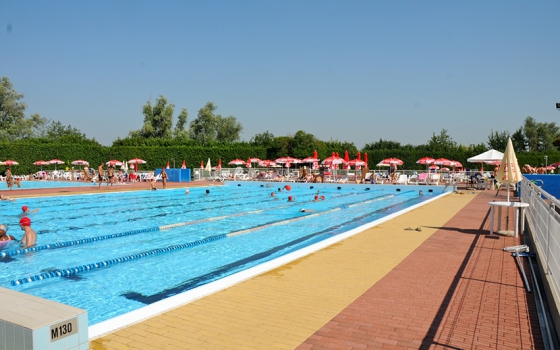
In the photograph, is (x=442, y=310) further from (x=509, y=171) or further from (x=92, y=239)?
(x=92, y=239)

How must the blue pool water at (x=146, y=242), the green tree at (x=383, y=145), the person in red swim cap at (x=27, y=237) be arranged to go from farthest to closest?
the green tree at (x=383, y=145), the person in red swim cap at (x=27, y=237), the blue pool water at (x=146, y=242)

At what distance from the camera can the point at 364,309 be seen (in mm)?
4418

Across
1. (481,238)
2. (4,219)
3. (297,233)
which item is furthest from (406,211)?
(4,219)

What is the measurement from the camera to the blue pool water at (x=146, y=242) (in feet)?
22.5

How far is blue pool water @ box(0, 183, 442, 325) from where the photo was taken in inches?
270

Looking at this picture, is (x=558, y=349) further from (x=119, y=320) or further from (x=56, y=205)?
(x=56, y=205)

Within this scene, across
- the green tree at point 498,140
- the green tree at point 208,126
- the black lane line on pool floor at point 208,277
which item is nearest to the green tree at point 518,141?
the green tree at point 498,140

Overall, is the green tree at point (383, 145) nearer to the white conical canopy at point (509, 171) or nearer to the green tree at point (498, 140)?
the green tree at point (498, 140)

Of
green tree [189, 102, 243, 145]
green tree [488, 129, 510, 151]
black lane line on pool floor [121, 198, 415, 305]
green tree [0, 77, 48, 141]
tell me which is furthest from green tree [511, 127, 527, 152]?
green tree [0, 77, 48, 141]

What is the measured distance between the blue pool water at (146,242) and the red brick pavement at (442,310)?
10.5ft

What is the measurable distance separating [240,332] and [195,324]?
1.53ft

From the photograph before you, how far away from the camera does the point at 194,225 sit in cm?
1261

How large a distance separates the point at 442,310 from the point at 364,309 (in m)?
0.76

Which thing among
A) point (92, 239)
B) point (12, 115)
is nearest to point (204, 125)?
point (12, 115)
